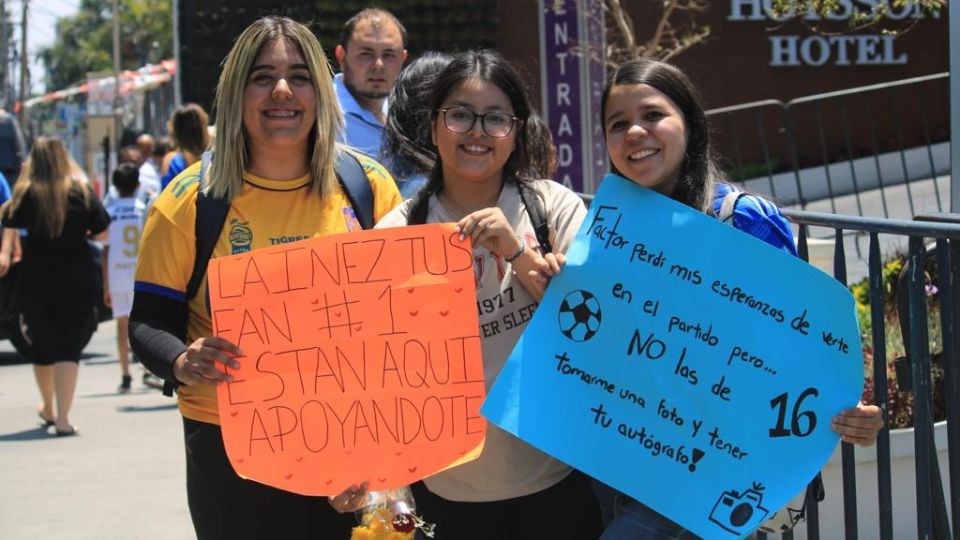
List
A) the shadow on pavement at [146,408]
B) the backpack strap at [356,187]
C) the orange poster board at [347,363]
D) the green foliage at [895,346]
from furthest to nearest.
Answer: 1. the shadow on pavement at [146,408]
2. the green foliage at [895,346]
3. the backpack strap at [356,187]
4. the orange poster board at [347,363]

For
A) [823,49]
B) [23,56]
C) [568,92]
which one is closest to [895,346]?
[568,92]

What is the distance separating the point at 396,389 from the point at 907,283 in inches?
60.1

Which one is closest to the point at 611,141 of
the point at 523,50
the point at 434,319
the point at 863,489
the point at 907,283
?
the point at 434,319

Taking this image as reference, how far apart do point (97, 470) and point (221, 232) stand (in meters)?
5.16

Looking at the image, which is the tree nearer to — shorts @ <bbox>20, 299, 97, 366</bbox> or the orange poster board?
shorts @ <bbox>20, 299, 97, 366</bbox>

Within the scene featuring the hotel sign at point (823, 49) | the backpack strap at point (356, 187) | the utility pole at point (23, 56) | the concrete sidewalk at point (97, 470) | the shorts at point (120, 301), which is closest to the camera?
the backpack strap at point (356, 187)

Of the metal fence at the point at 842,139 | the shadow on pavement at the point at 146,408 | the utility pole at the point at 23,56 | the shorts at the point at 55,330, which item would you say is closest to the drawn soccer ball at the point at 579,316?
the shorts at the point at 55,330

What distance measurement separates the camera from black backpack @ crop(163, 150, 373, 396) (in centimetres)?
341

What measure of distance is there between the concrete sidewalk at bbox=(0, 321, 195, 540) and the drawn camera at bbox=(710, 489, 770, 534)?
4042 mm

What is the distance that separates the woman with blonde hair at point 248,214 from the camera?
3420mm

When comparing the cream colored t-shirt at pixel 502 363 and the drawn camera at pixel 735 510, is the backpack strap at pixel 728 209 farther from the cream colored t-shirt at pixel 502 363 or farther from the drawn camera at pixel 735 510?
the drawn camera at pixel 735 510

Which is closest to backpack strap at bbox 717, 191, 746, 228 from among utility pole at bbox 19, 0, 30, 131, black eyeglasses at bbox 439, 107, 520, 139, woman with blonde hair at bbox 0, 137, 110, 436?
black eyeglasses at bbox 439, 107, 520, 139

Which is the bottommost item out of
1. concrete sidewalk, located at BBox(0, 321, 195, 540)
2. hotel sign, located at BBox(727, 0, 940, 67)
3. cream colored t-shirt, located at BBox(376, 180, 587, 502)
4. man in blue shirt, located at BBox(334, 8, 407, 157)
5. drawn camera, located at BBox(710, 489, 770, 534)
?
concrete sidewalk, located at BBox(0, 321, 195, 540)

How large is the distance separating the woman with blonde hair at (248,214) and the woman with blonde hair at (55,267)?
244 inches
